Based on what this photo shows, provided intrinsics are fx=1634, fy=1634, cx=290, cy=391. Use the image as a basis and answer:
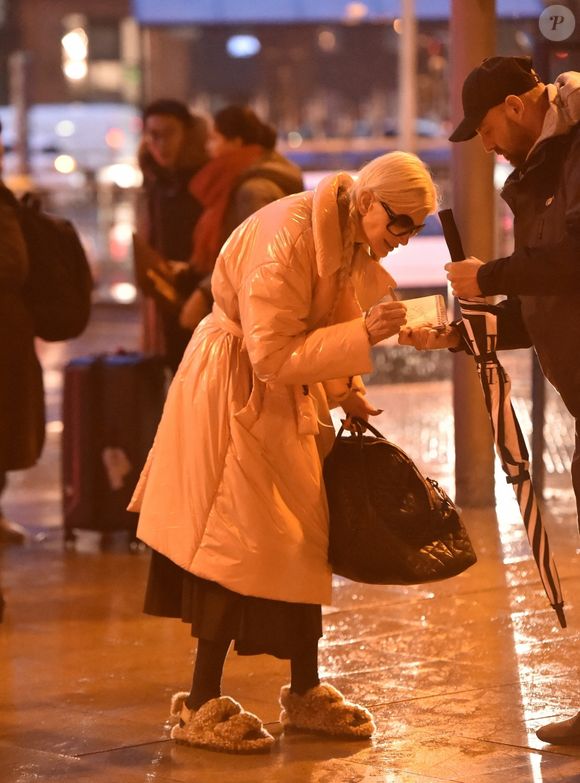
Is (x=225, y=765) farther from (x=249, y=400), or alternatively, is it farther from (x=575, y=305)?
(x=575, y=305)

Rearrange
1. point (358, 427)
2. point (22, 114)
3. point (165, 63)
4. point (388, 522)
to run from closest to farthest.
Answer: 1. point (388, 522)
2. point (358, 427)
3. point (165, 63)
4. point (22, 114)

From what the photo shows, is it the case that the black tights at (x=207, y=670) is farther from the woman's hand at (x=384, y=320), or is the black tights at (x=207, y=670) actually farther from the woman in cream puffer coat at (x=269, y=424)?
the woman's hand at (x=384, y=320)

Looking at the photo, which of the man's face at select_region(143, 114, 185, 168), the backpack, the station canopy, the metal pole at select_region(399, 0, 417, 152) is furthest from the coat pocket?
the station canopy

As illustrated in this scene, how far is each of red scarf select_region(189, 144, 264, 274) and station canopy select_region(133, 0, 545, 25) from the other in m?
11.3

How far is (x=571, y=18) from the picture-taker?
8.34m

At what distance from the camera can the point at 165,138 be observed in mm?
8664

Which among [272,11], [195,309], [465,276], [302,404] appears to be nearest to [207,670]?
[302,404]

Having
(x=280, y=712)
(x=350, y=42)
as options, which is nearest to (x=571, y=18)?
(x=280, y=712)

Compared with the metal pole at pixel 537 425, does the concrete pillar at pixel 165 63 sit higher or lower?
higher

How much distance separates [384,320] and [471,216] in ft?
13.4

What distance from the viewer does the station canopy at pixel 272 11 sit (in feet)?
63.8

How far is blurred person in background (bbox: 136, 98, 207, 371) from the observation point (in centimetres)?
865

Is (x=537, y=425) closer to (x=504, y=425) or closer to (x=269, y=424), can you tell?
(x=504, y=425)

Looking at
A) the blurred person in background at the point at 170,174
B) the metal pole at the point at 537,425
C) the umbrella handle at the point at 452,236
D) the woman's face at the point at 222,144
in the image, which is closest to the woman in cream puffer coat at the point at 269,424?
the umbrella handle at the point at 452,236
